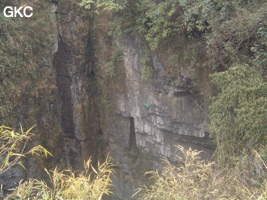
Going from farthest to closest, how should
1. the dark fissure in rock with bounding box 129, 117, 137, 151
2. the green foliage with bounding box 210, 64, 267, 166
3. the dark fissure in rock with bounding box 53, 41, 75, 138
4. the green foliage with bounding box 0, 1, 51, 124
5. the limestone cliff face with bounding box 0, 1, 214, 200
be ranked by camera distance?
the dark fissure in rock with bounding box 129, 117, 137, 151, the dark fissure in rock with bounding box 53, 41, 75, 138, the limestone cliff face with bounding box 0, 1, 214, 200, the green foliage with bounding box 0, 1, 51, 124, the green foliage with bounding box 210, 64, 267, 166

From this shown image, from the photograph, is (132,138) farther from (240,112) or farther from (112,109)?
(240,112)

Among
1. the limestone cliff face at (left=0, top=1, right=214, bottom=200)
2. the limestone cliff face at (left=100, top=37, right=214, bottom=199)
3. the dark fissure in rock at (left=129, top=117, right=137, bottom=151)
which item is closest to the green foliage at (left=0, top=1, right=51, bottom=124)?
the limestone cliff face at (left=0, top=1, right=214, bottom=200)

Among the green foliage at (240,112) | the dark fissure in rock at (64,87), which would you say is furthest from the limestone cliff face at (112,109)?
the green foliage at (240,112)

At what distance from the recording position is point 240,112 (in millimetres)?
4113

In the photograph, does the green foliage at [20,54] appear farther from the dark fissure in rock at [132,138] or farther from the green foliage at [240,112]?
the green foliage at [240,112]

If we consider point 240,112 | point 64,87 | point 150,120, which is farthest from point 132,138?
point 240,112

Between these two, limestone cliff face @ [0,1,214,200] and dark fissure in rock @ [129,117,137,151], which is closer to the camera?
limestone cliff face @ [0,1,214,200]

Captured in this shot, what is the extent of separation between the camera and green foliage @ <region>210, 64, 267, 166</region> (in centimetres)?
398

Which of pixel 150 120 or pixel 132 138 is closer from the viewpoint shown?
pixel 150 120

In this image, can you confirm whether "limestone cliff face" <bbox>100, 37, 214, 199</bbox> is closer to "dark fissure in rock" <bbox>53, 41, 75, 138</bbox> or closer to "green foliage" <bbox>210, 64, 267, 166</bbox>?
"dark fissure in rock" <bbox>53, 41, 75, 138</bbox>

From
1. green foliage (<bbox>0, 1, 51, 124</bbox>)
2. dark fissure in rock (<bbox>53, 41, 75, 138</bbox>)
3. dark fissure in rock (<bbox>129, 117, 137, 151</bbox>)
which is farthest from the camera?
dark fissure in rock (<bbox>129, 117, 137, 151</bbox>)

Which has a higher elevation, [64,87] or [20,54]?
[20,54]

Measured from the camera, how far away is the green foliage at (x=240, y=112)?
3979 mm

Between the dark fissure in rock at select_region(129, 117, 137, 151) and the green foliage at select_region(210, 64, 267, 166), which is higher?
the green foliage at select_region(210, 64, 267, 166)
